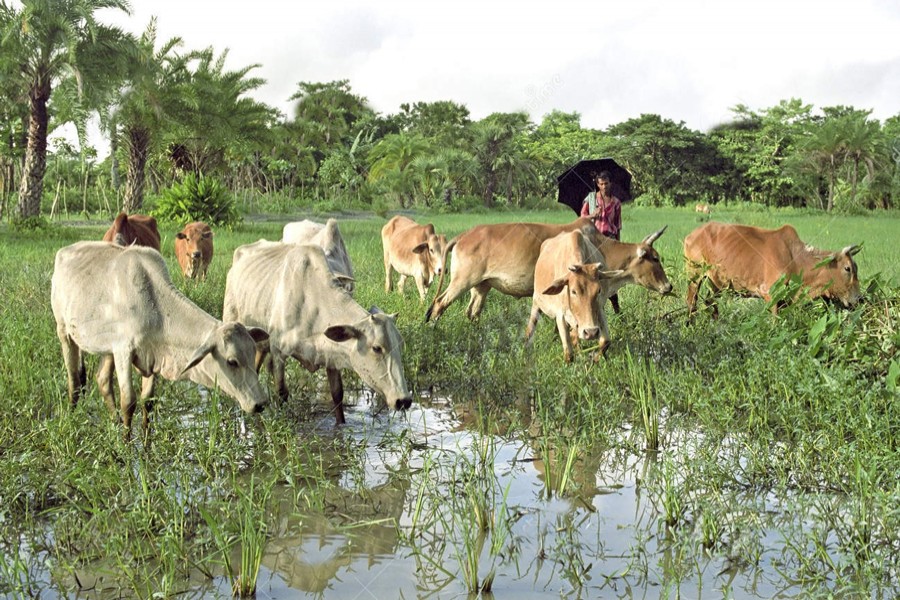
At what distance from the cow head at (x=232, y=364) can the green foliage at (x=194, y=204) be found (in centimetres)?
1747

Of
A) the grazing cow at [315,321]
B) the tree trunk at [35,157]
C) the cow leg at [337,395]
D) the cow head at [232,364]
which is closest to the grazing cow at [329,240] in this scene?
the grazing cow at [315,321]

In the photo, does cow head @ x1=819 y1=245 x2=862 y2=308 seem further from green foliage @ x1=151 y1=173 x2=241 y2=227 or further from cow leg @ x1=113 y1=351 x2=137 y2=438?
green foliage @ x1=151 y1=173 x2=241 y2=227

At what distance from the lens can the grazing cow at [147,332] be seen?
16.5ft

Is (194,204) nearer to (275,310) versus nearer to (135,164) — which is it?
(135,164)

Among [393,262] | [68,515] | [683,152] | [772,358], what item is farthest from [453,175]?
[68,515]

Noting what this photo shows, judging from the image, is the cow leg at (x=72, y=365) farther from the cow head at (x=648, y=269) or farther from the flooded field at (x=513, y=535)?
the cow head at (x=648, y=269)

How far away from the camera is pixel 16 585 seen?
11.0 ft

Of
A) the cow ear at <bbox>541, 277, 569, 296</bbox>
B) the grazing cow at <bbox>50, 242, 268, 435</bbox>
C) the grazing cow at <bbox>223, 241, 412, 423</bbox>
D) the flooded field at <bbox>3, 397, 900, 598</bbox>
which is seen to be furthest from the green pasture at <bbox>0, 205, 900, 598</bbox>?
the cow ear at <bbox>541, 277, 569, 296</bbox>

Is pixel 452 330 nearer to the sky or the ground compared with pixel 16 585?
nearer to the sky

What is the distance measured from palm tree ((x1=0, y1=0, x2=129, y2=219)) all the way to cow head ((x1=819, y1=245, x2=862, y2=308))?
16.3 m

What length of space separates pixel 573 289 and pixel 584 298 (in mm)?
117

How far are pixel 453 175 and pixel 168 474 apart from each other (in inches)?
1367

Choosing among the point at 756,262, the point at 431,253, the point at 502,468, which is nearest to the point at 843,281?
the point at 756,262

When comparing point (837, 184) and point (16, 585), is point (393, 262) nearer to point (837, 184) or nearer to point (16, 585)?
point (16, 585)
